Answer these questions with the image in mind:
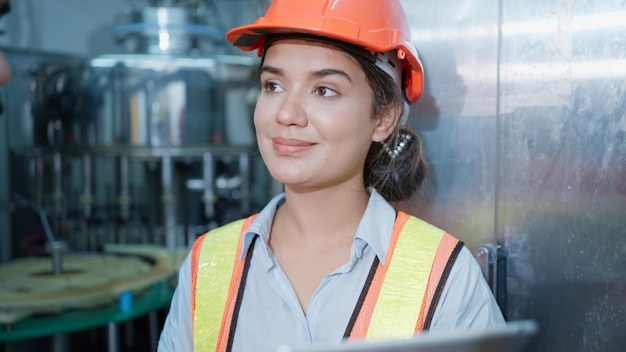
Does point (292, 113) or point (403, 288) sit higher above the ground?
point (292, 113)

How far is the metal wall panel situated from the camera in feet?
3.50

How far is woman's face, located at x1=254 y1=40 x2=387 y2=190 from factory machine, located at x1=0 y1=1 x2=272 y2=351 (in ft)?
7.00

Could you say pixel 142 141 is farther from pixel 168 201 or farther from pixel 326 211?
pixel 326 211

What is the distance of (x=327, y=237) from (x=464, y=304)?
1.02ft

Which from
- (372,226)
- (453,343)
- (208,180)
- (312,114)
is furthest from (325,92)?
(208,180)

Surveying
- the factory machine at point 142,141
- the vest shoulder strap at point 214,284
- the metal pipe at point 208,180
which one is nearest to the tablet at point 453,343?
the vest shoulder strap at point 214,284

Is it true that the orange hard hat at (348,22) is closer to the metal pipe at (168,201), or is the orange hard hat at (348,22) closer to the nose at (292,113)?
the nose at (292,113)

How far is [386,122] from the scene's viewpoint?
119cm

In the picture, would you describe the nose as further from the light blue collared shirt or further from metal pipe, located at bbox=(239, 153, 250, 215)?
metal pipe, located at bbox=(239, 153, 250, 215)

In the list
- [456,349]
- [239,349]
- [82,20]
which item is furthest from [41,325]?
[82,20]

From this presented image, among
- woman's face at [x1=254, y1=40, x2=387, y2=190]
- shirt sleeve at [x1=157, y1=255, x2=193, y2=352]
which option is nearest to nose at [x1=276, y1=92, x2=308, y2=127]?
woman's face at [x1=254, y1=40, x2=387, y2=190]

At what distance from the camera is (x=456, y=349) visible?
47 cm

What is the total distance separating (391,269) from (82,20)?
13.9ft

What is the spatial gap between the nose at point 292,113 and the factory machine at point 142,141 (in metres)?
2.17
